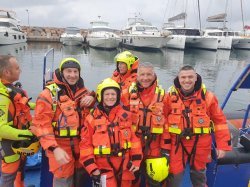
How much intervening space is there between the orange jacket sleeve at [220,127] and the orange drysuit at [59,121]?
4.13 feet

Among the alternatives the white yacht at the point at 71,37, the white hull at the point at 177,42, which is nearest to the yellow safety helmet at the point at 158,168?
the white hull at the point at 177,42

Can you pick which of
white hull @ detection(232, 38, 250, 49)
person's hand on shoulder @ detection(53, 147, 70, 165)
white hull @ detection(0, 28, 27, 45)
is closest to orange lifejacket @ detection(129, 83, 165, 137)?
person's hand on shoulder @ detection(53, 147, 70, 165)

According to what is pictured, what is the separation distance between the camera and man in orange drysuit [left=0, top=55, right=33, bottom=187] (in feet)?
8.04

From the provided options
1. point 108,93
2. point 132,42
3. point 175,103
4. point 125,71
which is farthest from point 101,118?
point 132,42

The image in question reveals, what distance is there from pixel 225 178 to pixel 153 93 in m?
1.39

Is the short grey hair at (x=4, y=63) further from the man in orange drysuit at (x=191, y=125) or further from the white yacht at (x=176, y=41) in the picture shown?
the white yacht at (x=176, y=41)

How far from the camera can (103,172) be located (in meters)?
2.49

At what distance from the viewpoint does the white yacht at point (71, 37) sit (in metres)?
37.8

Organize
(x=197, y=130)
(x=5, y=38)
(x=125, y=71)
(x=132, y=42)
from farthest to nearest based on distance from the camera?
1. (x=132, y=42)
2. (x=5, y=38)
3. (x=125, y=71)
4. (x=197, y=130)

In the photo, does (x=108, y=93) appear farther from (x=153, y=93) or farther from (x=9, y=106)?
(x=9, y=106)

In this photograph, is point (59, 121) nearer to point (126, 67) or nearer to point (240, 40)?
point (126, 67)

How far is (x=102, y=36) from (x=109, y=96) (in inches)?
1316

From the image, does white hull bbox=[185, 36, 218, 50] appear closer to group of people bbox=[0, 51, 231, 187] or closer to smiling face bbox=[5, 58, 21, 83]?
→ group of people bbox=[0, 51, 231, 187]

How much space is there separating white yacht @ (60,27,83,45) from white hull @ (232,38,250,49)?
22.1 meters
